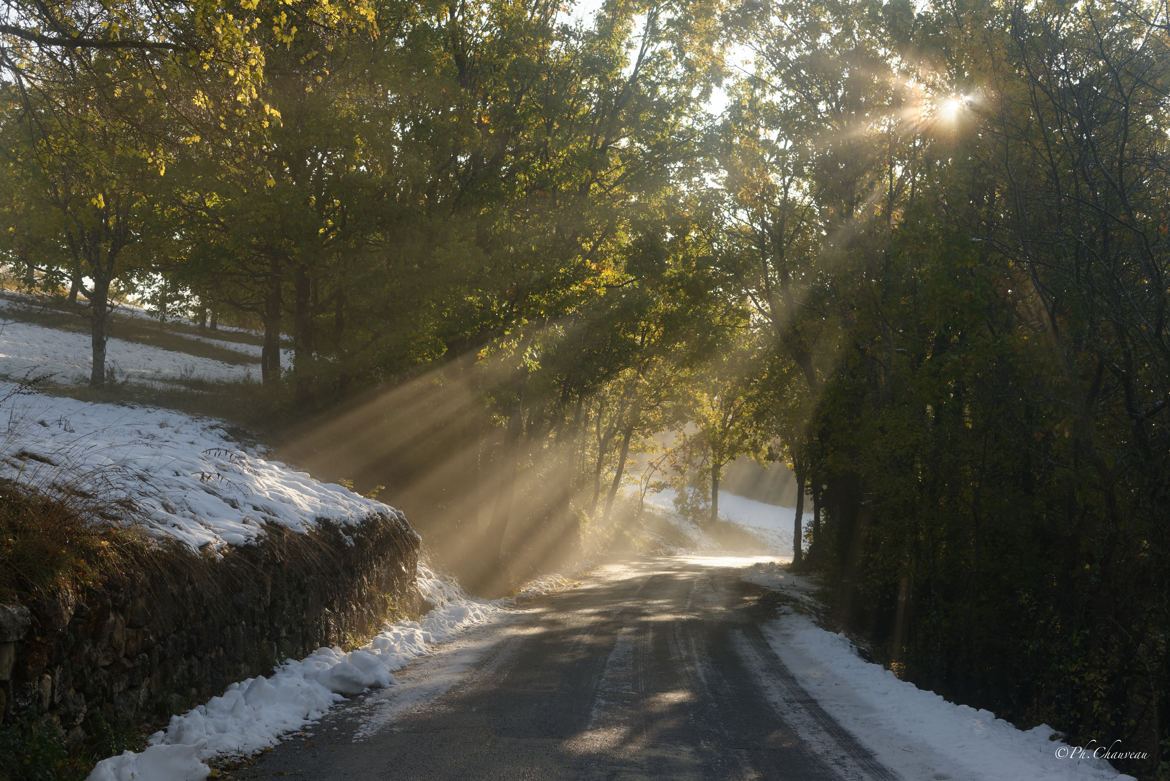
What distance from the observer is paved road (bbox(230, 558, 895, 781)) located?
247 inches

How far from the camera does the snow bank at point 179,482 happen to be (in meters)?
7.21

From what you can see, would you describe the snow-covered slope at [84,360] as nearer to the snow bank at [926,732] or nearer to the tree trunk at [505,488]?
the tree trunk at [505,488]

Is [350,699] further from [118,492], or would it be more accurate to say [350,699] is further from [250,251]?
[250,251]

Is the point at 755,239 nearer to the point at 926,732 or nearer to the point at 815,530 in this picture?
the point at 815,530

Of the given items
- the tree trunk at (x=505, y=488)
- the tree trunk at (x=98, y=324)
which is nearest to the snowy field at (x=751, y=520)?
the tree trunk at (x=505, y=488)

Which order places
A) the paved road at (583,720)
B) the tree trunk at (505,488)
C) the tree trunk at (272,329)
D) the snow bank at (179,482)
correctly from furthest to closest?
1. the tree trunk at (272,329)
2. the tree trunk at (505,488)
3. the snow bank at (179,482)
4. the paved road at (583,720)

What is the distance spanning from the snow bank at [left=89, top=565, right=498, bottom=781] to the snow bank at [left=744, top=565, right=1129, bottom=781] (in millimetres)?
4997

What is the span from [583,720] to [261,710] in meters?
2.86

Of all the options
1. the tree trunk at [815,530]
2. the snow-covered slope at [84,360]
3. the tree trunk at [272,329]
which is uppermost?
the tree trunk at [272,329]

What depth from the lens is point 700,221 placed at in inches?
945

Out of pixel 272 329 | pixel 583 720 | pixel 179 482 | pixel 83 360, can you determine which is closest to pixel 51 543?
pixel 179 482

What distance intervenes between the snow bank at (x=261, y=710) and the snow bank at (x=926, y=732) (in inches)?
197

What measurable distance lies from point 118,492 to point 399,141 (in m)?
12.4

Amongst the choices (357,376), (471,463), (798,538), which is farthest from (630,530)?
(357,376)
